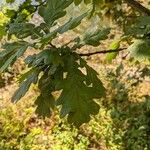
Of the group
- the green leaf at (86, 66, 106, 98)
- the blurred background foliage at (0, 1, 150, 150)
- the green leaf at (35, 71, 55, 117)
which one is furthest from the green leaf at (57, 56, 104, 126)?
the blurred background foliage at (0, 1, 150, 150)

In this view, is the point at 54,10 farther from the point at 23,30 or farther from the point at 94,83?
the point at 94,83

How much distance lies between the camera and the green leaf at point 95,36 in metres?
1.36

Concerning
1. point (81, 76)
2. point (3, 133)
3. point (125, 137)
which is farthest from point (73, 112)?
point (3, 133)

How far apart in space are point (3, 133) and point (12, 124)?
8.1 inches

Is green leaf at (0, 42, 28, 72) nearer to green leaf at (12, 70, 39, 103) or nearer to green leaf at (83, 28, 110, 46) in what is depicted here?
green leaf at (12, 70, 39, 103)

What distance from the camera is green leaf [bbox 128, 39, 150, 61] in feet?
5.20

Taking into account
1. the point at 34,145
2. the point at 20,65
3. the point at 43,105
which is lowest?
the point at 34,145

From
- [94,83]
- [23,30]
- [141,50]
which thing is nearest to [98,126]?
[141,50]

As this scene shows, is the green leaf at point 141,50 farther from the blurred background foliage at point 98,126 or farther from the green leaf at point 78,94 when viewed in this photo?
the blurred background foliage at point 98,126

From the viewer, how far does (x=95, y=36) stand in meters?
1.38

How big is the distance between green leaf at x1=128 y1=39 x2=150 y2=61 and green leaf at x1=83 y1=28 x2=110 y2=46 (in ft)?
0.86

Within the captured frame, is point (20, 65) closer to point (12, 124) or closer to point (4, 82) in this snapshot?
point (4, 82)

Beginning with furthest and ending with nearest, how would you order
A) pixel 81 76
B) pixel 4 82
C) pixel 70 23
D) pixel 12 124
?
1. pixel 4 82
2. pixel 12 124
3. pixel 81 76
4. pixel 70 23

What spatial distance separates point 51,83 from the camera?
4.82 ft
